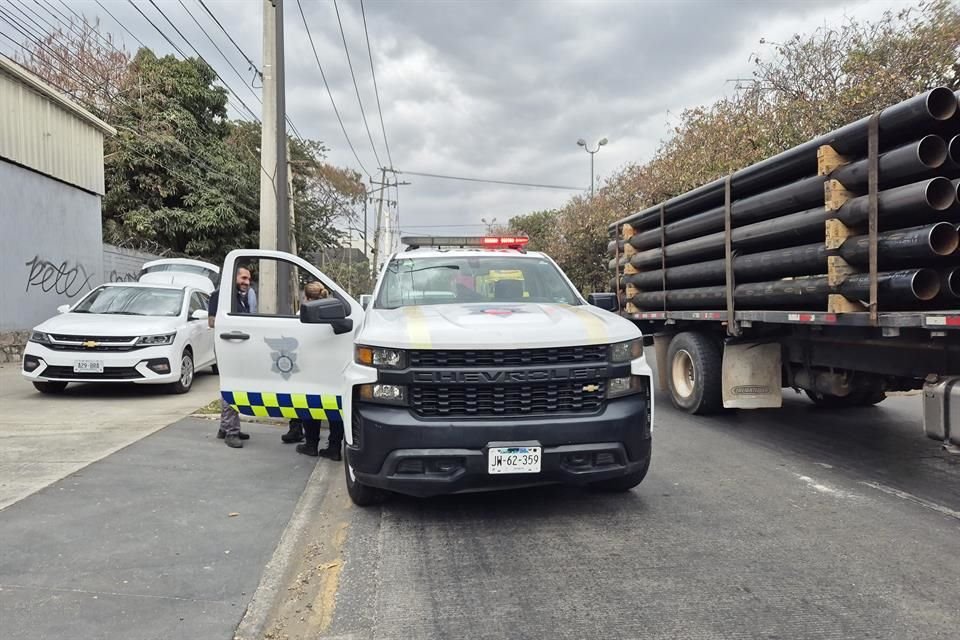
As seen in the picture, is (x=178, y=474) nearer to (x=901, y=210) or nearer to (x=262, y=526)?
(x=262, y=526)

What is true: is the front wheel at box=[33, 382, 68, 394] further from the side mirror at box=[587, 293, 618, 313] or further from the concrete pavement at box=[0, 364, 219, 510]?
the side mirror at box=[587, 293, 618, 313]

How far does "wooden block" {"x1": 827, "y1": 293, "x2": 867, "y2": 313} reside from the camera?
516 centimetres

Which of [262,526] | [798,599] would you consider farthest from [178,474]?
[798,599]

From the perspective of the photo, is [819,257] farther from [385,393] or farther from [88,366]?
[88,366]

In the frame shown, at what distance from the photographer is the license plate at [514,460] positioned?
3945mm

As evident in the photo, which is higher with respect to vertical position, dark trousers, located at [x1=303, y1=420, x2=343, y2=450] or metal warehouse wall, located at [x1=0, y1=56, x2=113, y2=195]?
metal warehouse wall, located at [x1=0, y1=56, x2=113, y2=195]

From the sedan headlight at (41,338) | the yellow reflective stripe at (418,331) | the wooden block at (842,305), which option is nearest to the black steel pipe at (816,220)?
the wooden block at (842,305)

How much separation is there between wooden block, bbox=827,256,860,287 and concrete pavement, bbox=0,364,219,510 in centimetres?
605

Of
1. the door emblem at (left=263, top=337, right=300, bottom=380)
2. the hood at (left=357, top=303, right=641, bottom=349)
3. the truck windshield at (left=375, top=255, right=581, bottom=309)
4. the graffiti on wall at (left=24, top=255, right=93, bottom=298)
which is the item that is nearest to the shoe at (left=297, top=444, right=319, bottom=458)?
the door emblem at (left=263, top=337, right=300, bottom=380)

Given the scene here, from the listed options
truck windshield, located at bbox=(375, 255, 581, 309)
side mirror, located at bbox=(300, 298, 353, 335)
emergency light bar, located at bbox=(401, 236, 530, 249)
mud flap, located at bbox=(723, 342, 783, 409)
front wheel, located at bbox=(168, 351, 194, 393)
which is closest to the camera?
side mirror, located at bbox=(300, 298, 353, 335)

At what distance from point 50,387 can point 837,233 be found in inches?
368

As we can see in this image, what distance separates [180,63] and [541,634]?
79.8ft

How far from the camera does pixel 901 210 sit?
4605 mm

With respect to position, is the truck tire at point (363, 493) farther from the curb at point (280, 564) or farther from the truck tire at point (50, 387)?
the truck tire at point (50, 387)
